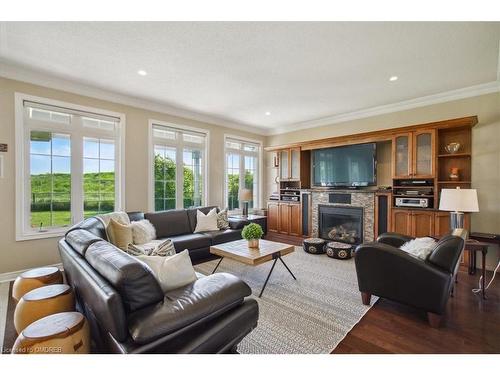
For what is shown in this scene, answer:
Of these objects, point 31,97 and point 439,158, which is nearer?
point 31,97

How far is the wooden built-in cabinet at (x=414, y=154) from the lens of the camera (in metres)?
3.73

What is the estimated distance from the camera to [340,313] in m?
2.29

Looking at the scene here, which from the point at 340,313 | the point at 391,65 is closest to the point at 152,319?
the point at 340,313

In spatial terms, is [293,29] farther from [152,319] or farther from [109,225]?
[109,225]

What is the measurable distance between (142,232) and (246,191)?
8.40 ft

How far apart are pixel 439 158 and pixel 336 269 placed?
2.49 meters

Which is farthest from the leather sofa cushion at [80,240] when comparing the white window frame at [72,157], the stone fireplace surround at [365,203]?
the stone fireplace surround at [365,203]

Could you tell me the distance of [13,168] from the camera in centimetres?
313

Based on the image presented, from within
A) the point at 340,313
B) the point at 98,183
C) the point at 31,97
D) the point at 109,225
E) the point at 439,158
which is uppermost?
the point at 31,97

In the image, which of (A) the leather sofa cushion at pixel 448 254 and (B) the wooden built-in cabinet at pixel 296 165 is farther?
(B) the wooden built-in cabinet at pixel 296 165

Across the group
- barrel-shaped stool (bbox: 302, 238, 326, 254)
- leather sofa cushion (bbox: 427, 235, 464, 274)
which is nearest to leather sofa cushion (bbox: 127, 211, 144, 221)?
barrel-shaped stool (bbox: 302, 238, 326, 254)

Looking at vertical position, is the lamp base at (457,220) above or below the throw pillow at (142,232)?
above

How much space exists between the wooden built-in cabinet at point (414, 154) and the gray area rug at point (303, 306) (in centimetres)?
180

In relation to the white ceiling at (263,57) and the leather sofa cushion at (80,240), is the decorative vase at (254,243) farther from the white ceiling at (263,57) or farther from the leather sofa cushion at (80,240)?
the white ceiling at (263,57)
